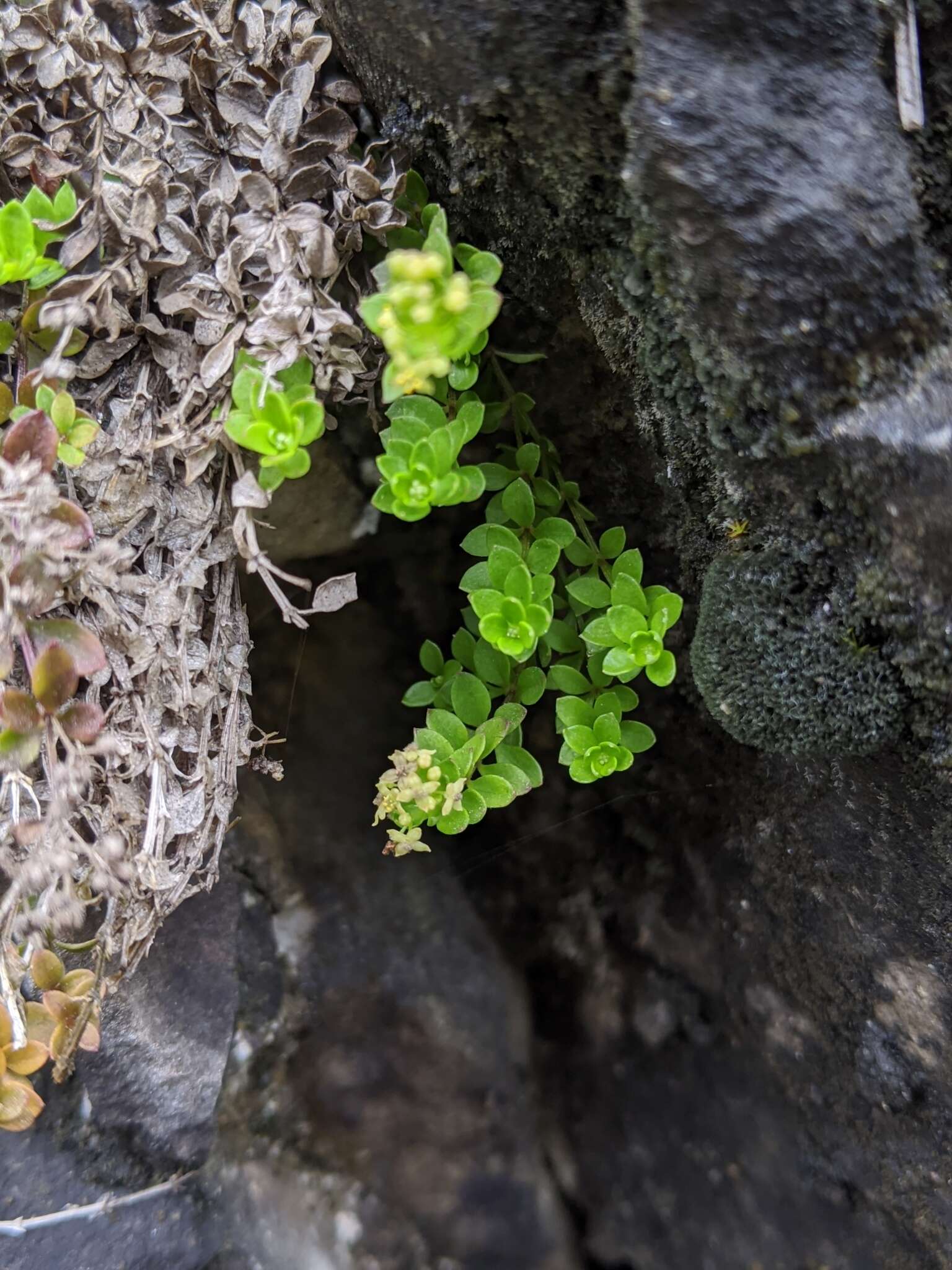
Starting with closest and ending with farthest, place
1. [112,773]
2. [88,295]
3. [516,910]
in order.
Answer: [88,295], [112,773], [516,910]

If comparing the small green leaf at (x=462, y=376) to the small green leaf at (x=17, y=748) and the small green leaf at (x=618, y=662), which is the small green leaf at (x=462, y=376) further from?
the small green leaf at (x=17, y=748)

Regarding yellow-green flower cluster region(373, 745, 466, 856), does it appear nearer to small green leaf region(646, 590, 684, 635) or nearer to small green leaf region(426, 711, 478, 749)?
small green leaf region(426, 711, 478, 749)

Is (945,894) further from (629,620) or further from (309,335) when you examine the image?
(309,335)

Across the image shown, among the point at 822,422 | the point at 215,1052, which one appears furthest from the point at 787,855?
the point at 215,1052

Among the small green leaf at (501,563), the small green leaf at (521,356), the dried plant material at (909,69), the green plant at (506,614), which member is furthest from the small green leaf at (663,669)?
the dried plant material at (909,69)

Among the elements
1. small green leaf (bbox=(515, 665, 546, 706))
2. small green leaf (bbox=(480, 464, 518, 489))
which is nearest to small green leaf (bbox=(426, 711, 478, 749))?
small green leaf (bbox=(515, 665, 546, 706))

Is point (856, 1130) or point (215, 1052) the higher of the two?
point (856, 1130)

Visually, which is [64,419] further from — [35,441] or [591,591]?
[591,591]
